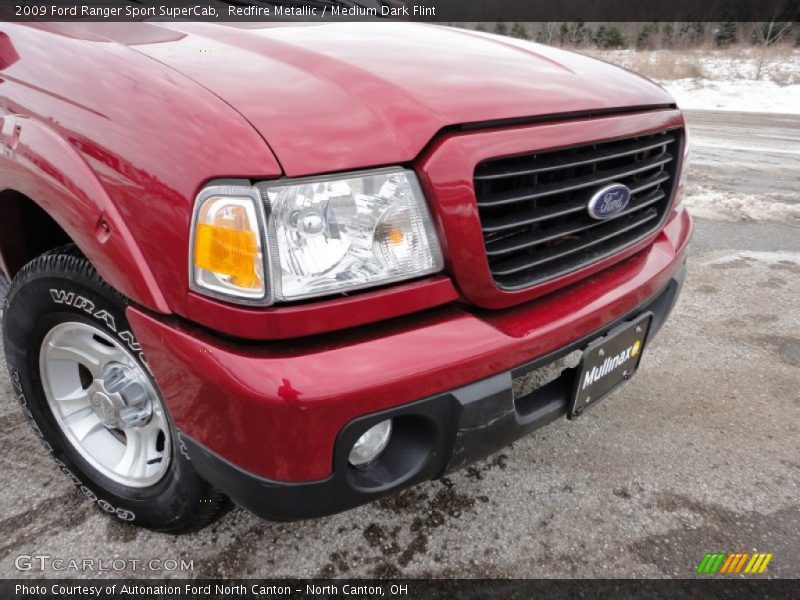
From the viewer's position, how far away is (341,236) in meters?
1.18

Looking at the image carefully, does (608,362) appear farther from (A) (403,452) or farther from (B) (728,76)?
(B) (728,76)

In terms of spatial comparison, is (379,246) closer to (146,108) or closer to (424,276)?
(424,276)

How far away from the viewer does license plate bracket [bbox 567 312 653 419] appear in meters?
1.53

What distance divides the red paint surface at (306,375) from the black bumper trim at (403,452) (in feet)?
0.09

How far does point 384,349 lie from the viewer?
1166mm

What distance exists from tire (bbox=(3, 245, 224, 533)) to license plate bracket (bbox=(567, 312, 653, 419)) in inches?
40.0

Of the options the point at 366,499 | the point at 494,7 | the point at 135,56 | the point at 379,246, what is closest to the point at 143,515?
the point at 366,499

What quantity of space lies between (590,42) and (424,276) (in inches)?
1323

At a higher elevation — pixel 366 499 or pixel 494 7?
pixel 494 7

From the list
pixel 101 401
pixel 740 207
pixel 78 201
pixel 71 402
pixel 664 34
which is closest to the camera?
pixel 78 201

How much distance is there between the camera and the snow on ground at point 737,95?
46.8ft

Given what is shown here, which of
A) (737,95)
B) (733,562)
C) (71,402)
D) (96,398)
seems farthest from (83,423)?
(737,95)

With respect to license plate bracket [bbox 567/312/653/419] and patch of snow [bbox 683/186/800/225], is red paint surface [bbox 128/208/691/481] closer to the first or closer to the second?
license plate bracket [bbox 567/312/653/419]

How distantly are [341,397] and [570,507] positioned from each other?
3.61 feet
